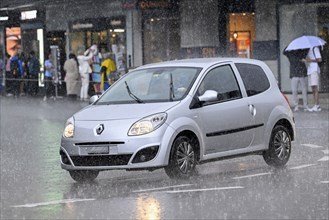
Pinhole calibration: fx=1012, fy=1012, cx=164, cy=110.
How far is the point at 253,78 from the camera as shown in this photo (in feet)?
46.3

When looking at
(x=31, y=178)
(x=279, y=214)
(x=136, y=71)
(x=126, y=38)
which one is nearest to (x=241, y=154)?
(x=136, y=71)

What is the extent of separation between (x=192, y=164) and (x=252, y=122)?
1.34 metres

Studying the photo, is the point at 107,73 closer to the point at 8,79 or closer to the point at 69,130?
the point at 8,79

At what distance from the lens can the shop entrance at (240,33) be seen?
32.3 meters

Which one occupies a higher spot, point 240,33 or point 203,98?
point 240,33

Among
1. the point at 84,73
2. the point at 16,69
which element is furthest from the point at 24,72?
the point at 84,73

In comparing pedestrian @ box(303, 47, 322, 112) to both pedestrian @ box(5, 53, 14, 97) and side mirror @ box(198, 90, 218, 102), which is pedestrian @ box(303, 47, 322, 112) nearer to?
side mirror @ box(198, 90, 218, 102)

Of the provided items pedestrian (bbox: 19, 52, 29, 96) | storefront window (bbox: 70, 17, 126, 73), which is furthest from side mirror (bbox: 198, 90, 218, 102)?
pedestrian (bbox: 19, 52, 29, 96)

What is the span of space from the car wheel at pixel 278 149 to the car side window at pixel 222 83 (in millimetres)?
870

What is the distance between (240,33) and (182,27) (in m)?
2.01

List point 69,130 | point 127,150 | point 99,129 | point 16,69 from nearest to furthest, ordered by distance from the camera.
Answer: point 127,150
point 99,129
point 69,130
point 16,69

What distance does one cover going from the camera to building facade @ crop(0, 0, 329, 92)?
97.1ft

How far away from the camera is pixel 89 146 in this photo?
1242 cm

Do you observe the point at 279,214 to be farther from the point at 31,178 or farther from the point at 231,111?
the point at 31,178
